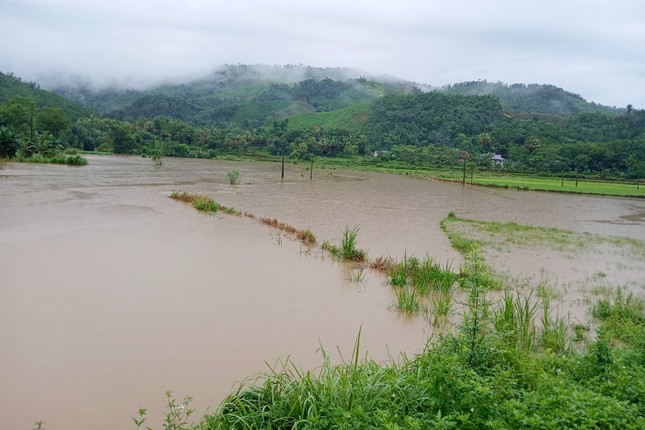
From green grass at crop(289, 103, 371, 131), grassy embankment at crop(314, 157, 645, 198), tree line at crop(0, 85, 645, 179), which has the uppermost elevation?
green grass at crop(289, 103, 371, 131)

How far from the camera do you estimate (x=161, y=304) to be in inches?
301

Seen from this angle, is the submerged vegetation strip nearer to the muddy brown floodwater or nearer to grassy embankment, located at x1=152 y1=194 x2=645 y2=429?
the muddy brown floodwater

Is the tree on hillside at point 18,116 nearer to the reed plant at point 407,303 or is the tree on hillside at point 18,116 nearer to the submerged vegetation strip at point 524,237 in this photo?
the submerged vegetation strip at point 524,237

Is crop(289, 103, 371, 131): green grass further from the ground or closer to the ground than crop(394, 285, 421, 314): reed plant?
further from the ground

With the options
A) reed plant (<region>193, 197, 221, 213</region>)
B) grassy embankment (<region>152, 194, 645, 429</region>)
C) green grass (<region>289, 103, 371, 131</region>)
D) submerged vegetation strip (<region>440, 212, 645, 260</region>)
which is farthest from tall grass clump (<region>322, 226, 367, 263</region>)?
green grass (<region>289, 103, 371, 131</region>)

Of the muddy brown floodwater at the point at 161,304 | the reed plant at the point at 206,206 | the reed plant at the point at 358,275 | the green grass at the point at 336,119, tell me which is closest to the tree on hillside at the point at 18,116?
the muddy brown floodwater at the point at 161,304

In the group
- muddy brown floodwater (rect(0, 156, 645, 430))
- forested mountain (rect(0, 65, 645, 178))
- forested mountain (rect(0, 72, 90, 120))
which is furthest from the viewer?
forested mountain (rect(0, 72, 90, 120))

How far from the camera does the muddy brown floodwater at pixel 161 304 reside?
16.7 ft

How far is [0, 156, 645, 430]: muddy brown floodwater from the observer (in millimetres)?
5102

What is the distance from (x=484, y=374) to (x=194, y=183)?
28.0m

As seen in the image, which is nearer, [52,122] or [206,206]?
[206,206]

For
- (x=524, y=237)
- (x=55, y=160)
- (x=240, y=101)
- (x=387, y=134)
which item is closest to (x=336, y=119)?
(x=387, y=134)

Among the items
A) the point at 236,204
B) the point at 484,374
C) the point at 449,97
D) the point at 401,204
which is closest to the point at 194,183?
the point at 236,204

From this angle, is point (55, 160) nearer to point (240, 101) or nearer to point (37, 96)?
point (37, 96)
